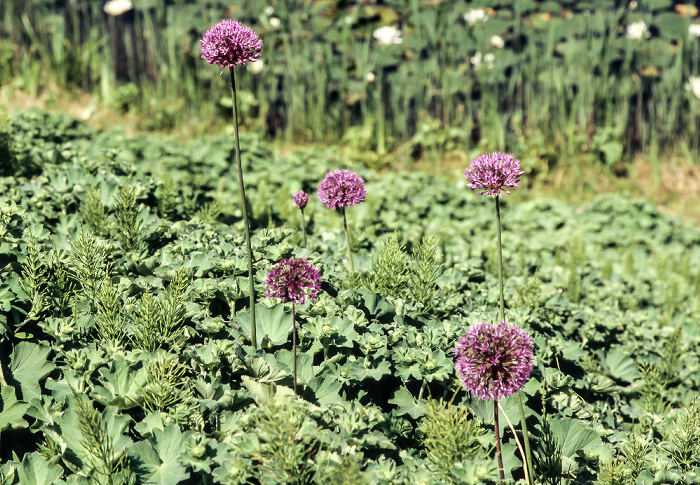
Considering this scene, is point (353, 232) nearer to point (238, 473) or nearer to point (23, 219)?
point (23, 219)

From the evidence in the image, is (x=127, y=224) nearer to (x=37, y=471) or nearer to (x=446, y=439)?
(x=37, y=471)

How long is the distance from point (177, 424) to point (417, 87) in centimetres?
500

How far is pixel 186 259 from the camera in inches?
93.8

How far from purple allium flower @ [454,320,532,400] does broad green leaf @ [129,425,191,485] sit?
80 cm

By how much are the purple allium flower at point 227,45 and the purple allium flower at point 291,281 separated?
2.03 ft

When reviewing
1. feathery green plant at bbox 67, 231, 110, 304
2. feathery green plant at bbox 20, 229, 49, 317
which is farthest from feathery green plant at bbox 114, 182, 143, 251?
feathery green plant at bbox 20, 229, 49, 317

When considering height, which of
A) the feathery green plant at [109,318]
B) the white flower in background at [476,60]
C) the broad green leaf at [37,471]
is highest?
the white flower in background at [476,60]

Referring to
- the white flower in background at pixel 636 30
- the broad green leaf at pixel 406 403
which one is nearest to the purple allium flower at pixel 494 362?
the broad green leaf at pixel 406 403

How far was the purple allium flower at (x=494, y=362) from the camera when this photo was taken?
1546 millimetres

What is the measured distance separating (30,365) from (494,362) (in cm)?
144

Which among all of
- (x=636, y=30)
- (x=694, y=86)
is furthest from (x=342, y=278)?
(x=636, y=30)

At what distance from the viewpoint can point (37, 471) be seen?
161 cm

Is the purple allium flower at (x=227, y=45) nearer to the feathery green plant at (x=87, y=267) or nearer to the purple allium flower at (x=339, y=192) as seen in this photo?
the purple allium flower at (x=339, y=192)

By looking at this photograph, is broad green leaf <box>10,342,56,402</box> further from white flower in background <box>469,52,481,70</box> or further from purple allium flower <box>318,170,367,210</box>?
white flower in background <box>469,52,481,70</box>
